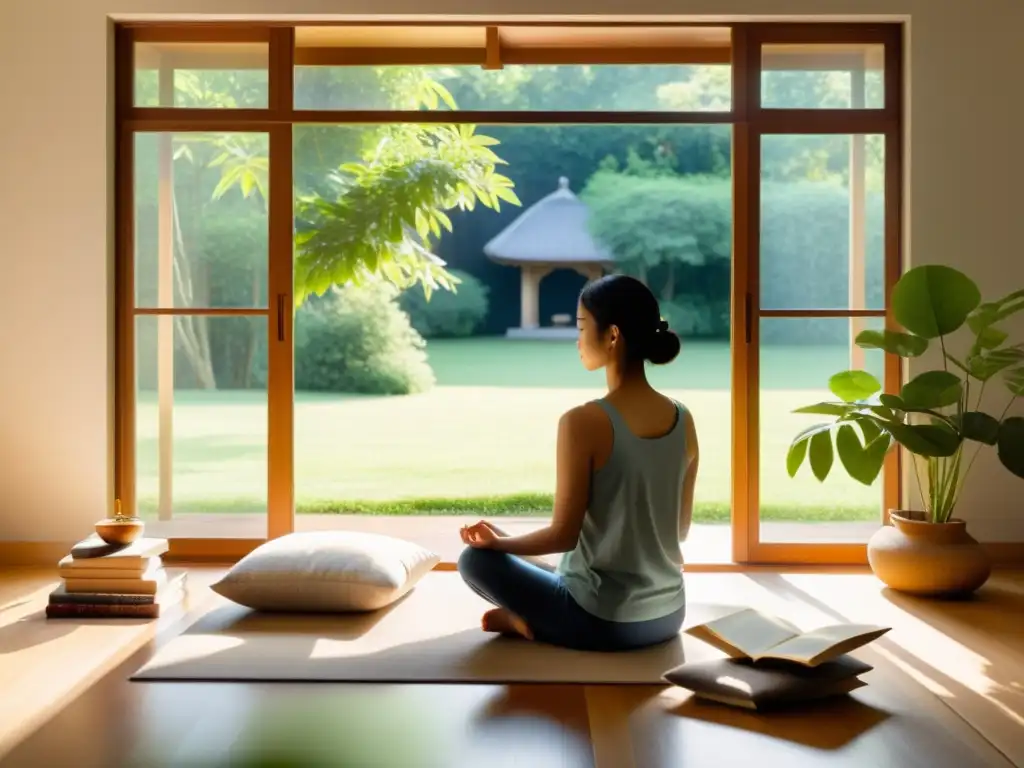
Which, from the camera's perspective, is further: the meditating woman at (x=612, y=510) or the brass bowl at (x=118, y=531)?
the brass bowl at (x=118, y=531)

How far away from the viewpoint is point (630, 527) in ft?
10.2

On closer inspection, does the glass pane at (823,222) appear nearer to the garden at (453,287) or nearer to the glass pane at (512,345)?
the garden at (453,287)

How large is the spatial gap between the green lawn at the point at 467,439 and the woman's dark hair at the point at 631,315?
51.6 inches

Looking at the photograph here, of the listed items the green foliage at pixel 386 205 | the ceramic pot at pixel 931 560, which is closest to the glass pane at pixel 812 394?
the ceramic pot at pixel 931 560

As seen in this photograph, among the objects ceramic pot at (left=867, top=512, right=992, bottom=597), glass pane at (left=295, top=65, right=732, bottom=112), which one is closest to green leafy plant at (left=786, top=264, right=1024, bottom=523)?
ceramic pot at (left=867, top=512, right=992, bottom=597)

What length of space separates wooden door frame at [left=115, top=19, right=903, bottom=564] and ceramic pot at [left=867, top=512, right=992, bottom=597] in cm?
52

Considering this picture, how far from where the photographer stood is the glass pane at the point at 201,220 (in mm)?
4750

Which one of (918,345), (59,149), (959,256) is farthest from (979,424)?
(59,149)

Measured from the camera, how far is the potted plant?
4.02 meters

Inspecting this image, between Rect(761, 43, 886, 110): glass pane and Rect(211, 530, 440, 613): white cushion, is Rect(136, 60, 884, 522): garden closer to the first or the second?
Rect(761, 43, 886, 110): glass pane

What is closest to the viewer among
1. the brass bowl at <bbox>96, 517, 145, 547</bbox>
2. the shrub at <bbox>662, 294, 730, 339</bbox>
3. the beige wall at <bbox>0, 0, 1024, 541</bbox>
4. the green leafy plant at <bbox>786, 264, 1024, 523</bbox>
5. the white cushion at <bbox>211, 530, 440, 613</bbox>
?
the white cushion at <bbox>211, 530, 440, 613</bbox>

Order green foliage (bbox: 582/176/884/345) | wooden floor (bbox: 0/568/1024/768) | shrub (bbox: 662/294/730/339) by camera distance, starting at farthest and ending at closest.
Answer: green foliage (bbox: 582/176/884/345)
shrub (bbox: 662/294/730/339)
wooden floor (bbox: 0/568/1024/768)

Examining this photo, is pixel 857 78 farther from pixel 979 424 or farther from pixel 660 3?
pixel 979 424

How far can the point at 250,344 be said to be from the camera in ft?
15.7
